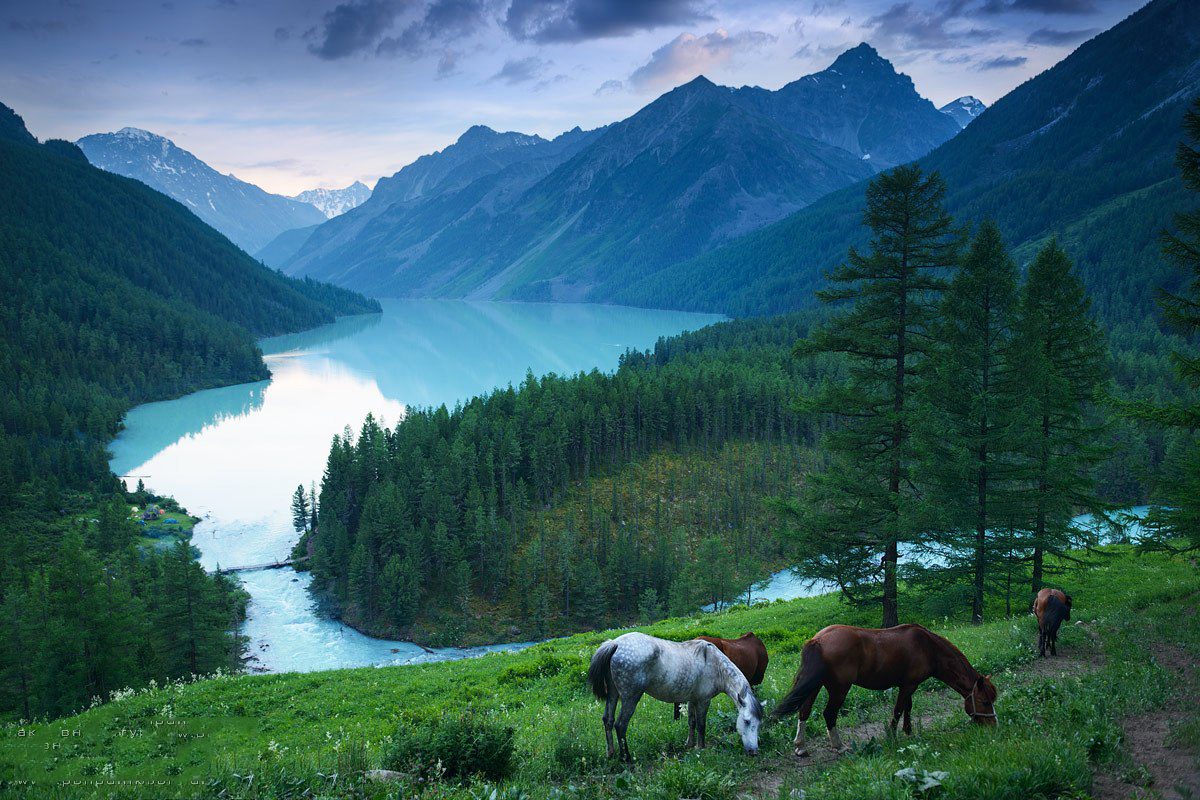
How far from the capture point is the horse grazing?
12.2 metres

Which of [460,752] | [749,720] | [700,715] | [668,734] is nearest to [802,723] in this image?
[749,720]

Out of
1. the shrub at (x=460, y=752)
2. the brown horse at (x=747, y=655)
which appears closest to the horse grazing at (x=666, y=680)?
the brown horse at (x=747, y=655)

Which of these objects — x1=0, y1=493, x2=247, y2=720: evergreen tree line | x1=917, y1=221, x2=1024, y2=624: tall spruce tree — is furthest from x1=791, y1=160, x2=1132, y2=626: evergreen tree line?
x1=0, y1=493, x2=247, y2=720: evergreen tree line

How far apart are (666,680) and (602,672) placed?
4.07 feet

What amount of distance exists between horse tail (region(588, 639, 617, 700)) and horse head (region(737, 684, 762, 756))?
2.54 meters

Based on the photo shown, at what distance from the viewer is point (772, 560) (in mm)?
78000

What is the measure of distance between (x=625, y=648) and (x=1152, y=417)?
15239mm

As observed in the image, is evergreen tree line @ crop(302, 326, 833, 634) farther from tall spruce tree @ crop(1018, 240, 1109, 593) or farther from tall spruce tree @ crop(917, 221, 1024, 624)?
tall spruce tree @ crop(1018, 240, 1109, 593)

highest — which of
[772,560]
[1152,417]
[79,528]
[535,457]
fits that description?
[1152,417]

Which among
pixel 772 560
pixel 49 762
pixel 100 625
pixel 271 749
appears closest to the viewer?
pixel 271 749

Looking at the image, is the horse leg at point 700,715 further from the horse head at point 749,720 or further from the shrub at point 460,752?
the shrub at point 460,752

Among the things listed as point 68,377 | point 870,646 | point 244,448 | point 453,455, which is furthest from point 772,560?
point 68,377

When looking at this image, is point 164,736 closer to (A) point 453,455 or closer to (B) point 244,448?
(A) point 453,455

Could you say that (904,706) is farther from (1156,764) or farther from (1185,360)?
(1185,360)
